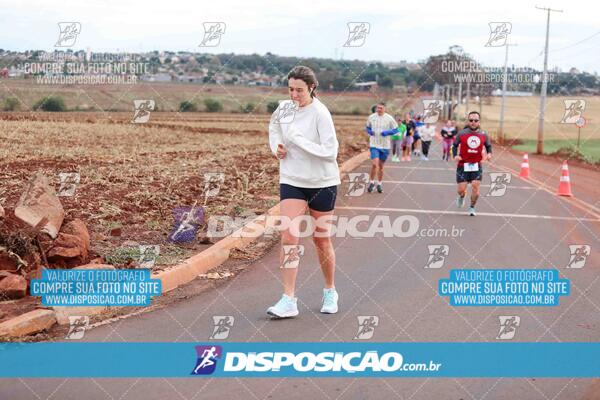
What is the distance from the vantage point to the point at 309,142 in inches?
282

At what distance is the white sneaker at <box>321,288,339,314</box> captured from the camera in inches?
293

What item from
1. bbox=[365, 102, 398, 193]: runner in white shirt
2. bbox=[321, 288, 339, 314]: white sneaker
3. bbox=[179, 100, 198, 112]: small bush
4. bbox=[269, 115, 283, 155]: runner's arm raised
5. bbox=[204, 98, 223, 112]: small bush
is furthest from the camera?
bbox=[204, 98, 223, 112]: small bush

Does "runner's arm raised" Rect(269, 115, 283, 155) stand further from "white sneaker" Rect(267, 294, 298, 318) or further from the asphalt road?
the asphalt road

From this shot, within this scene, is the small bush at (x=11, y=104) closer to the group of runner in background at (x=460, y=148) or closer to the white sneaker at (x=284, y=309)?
the group of runner in background at (x=460, y=148)

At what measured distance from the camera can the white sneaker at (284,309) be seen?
23.6 feet

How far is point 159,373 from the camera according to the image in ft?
18.9

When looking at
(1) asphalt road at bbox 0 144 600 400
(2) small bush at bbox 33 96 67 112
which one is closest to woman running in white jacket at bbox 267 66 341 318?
(1) asphalt road at bbox 0 144 600 400

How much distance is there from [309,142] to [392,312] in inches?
65.5

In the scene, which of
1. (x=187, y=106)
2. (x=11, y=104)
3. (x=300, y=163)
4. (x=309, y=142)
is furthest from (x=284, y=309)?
(x=187, y=106)

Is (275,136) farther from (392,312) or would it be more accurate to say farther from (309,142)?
(392,312)

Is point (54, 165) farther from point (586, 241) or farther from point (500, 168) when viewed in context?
point (500, 168)

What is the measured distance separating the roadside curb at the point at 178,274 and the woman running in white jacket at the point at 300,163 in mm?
1380

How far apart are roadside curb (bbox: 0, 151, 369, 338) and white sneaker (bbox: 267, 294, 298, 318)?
51.7 inches

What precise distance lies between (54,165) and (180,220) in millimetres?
6581
